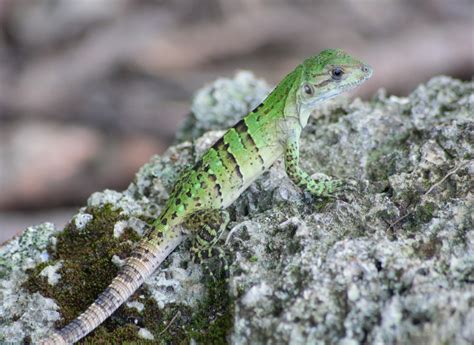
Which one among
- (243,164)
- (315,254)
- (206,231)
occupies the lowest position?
(315,254)

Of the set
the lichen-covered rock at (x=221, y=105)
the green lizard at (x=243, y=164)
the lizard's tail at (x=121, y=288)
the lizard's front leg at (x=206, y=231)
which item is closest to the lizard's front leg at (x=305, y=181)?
the green lizard at (x=243, y=164)

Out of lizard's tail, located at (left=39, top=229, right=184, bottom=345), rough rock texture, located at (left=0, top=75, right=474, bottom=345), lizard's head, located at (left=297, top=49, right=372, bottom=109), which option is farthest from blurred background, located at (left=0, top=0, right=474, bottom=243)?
lizard's head, located at (left=297, top=49, right=372, bottom=109)

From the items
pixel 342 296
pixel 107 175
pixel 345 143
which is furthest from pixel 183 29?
pixel 342 296

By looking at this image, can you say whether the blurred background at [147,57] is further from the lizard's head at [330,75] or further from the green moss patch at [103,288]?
the lizard's head at [330,75]

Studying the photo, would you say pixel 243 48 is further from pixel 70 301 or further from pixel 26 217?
pixel 70 301

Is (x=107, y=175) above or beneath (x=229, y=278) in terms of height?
above

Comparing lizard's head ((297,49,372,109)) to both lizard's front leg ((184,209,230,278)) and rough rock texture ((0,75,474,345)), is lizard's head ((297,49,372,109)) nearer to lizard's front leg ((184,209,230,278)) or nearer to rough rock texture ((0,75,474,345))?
rough rock texture ((0,75,474,345))

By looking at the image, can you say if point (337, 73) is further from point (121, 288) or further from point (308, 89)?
point (121, 288)

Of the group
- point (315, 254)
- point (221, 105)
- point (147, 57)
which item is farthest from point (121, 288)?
point (147, 57)
